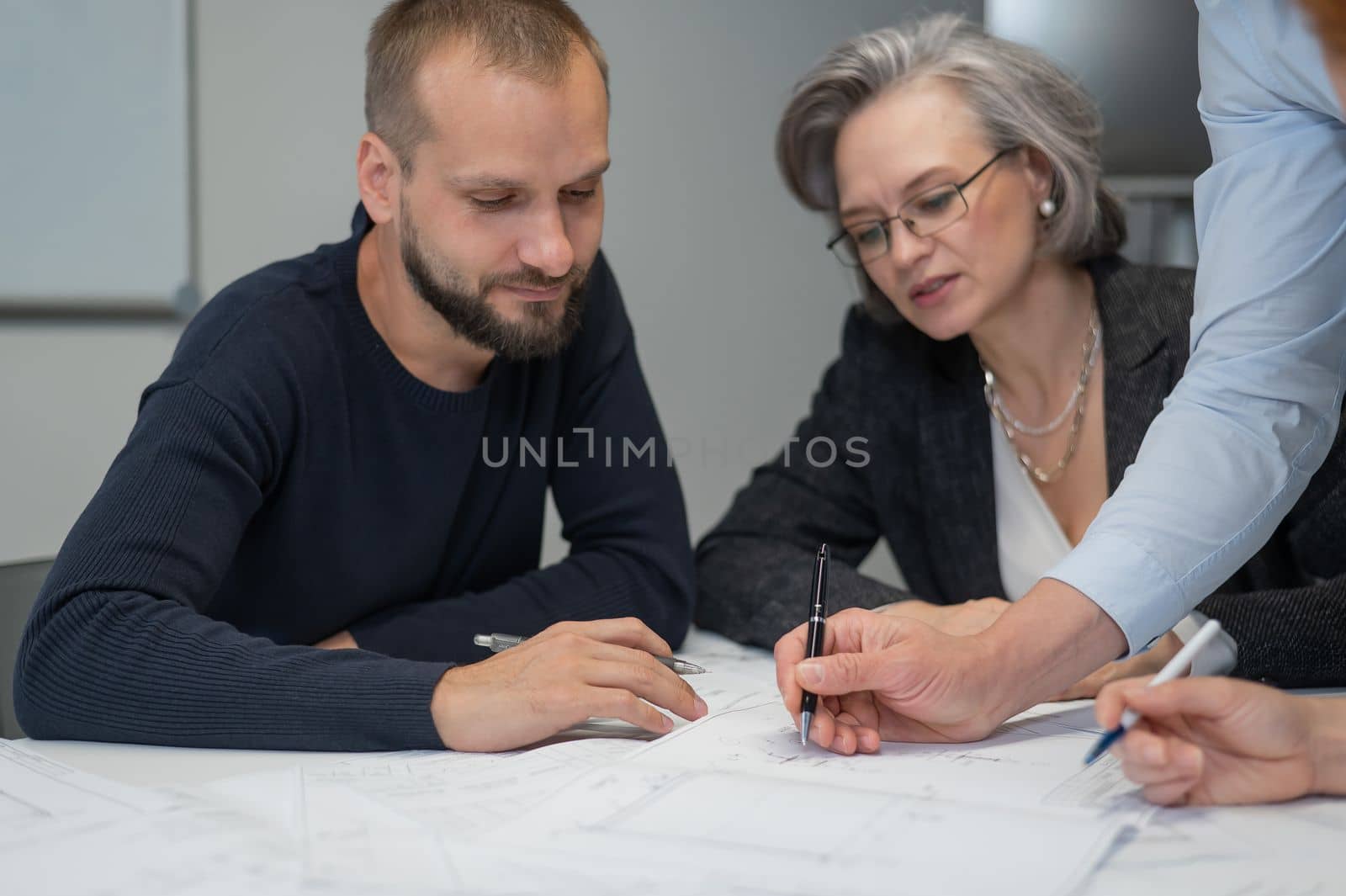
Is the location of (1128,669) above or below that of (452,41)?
below

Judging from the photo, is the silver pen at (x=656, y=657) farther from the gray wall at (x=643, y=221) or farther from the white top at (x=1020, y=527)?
the gray wall at (x=643, y=221)

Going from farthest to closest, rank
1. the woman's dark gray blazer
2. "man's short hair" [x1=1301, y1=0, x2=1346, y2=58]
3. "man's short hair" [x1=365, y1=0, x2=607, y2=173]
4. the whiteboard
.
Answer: the whiteboard, the woman's dark gray blazer, "man's short hair" [x1=365, y1=0, x2=607, y2=173], "man's short hair" [x1=1301, y1=0, x2=1346, y2=58]

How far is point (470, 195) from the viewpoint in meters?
1.30

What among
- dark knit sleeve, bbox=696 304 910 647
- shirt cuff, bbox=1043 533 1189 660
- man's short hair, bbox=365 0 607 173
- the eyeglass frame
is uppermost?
man's short hair, bbox=365 0 607 173

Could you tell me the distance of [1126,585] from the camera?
0.97 m

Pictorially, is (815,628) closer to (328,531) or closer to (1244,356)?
(1244,356)

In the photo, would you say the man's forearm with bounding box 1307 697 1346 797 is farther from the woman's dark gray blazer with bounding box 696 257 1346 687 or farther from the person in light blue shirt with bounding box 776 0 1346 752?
the woman's dark gray blazer with bounding box 696 257 1346 687

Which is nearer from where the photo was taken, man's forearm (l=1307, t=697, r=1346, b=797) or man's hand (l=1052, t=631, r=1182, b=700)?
man's forearm (l=1307, t=697, r=1346, b=797)

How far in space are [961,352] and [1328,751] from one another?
40.6 inches

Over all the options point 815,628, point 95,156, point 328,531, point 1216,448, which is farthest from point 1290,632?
point 95,156

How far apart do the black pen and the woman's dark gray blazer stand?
441 mm

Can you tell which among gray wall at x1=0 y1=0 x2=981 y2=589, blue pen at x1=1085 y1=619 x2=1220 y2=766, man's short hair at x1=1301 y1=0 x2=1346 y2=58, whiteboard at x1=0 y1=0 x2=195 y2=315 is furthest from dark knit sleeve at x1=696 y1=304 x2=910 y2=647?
whiteboard at x1=0 y1=0 x2=195 y2=315

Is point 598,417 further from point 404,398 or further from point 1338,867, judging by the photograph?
point 1338,867

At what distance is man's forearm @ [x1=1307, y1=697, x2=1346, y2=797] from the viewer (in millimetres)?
809
